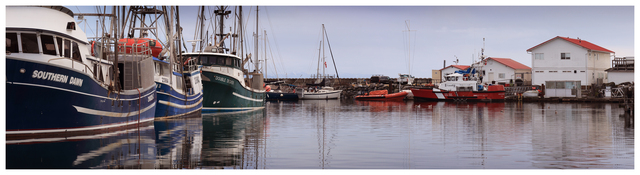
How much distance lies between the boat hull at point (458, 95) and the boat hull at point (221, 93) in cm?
3622

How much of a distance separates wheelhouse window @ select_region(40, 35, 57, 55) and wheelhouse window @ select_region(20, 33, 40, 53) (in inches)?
6.5

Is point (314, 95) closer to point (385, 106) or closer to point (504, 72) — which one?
point (385, 106)

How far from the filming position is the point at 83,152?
12984 millimetres

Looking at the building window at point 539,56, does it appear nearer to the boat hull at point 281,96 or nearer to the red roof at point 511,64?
the red roof at point 511,64

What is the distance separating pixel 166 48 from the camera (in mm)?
26906

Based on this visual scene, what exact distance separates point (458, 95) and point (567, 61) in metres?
15.0

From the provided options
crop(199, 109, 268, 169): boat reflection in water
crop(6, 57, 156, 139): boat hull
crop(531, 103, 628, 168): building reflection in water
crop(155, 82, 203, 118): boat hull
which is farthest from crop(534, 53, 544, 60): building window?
crop(6, 57, 156, 139): boat hull

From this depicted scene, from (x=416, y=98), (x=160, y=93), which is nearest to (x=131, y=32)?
(x=160, y=93)

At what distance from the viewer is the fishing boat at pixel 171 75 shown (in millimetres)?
25516

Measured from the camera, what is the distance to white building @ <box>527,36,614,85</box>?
2643 inches

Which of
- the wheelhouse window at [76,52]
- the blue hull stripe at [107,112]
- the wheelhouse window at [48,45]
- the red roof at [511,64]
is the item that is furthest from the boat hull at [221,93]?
the red roof at [511,64]

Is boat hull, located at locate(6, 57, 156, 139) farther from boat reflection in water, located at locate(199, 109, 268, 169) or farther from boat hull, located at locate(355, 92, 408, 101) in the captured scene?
boat hull, located at locate(355, 92, 408, 101)

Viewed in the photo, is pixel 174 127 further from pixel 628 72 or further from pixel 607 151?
pixel 628 72

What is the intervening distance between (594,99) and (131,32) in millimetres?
49847
